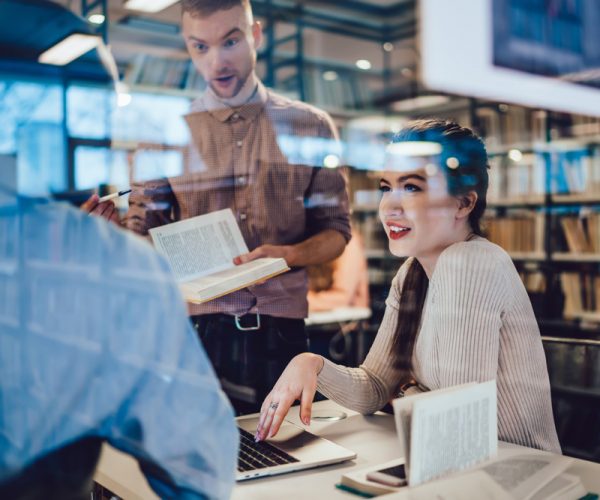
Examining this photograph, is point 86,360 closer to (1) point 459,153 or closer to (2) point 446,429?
(2) point 446,429

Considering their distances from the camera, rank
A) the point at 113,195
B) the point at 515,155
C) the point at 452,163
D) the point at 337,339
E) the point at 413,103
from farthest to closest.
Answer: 1. the point at 413,103
2. the point at 515,155
3. the point at 337,339
4. the point at 452,163
5. the point at 113,195

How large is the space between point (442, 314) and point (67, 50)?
0.89m

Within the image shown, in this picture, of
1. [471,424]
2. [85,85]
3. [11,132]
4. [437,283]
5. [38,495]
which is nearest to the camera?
[38,495]

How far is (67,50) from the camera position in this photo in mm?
871

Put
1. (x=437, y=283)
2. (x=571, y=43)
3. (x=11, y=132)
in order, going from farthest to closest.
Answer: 1. (x=571, y=43)
2. (x=437, y=283)
3. (x=11, y=132)

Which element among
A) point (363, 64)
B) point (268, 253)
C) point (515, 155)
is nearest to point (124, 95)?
point (268, 253)

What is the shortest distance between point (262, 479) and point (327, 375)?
0.41 meters

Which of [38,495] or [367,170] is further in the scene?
[367,170]

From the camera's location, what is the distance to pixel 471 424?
1084mm

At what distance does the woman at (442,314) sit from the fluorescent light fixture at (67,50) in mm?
729

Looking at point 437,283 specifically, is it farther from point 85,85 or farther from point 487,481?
point 85,85

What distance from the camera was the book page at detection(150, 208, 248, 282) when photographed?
1487 mm

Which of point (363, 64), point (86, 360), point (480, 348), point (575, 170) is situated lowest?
point (480, 348)

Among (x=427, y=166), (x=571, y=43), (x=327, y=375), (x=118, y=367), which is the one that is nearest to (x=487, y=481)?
(x=327, y=375)
